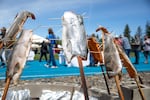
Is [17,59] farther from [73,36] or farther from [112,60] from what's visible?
[112,60]

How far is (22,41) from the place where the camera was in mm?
3088

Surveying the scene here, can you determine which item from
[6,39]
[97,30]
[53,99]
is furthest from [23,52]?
[53,99]

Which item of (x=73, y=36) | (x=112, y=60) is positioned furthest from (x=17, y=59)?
(x=112, y=60)

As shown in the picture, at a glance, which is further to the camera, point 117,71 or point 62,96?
point 62,96

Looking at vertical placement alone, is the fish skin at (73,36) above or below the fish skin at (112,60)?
above

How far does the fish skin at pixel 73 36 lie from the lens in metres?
2.99

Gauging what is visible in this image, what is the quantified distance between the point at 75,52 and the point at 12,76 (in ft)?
2.18

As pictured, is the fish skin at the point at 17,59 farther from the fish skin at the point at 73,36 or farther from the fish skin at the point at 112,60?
the fish skin at the point at 112,60

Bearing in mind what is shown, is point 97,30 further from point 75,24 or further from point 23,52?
point 23,52

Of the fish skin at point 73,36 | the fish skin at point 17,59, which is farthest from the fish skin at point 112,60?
the fish skin at point 17,59

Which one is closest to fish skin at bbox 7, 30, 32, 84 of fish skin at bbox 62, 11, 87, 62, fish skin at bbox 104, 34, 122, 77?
fish skin at bbox 62, 11, 87, 62

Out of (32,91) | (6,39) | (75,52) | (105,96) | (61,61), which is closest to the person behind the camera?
(75,52)

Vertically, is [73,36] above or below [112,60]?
above

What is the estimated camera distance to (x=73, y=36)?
3.04 metres
